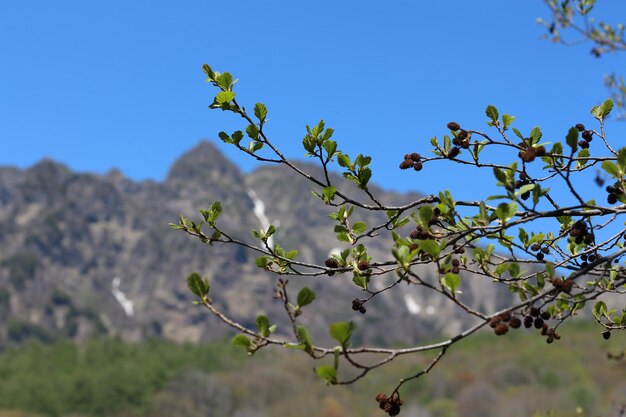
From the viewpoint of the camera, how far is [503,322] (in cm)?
320

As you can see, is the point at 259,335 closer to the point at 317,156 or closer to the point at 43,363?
the point at 317,156

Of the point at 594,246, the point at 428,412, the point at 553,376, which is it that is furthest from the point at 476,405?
the point at 594,246

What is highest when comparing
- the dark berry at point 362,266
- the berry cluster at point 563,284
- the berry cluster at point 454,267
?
the dark berry at point 362,266

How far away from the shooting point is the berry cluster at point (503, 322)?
3132 mm

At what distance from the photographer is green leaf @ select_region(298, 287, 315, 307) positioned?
126 inches

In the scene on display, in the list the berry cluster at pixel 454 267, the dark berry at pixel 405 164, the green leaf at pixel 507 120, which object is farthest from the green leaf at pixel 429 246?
the green leaf at pixel 507 120

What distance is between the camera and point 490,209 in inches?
172

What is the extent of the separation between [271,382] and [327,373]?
14038cm

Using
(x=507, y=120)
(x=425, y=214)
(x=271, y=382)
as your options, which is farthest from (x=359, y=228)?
(x=271, y=382)

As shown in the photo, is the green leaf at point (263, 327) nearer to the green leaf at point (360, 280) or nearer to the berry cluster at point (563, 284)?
the green leaf at point (360, 280)

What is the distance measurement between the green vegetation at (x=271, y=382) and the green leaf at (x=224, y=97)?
4485 inches

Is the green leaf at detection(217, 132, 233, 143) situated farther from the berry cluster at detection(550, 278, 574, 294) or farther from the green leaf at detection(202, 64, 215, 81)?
the berry cluster at detection(550, 278, 574, 294)

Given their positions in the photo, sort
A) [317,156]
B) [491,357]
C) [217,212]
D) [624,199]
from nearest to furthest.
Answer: [624,199]
[317,156]
[217,212]
[491,357]

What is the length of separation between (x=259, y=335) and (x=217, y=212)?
1970mm
